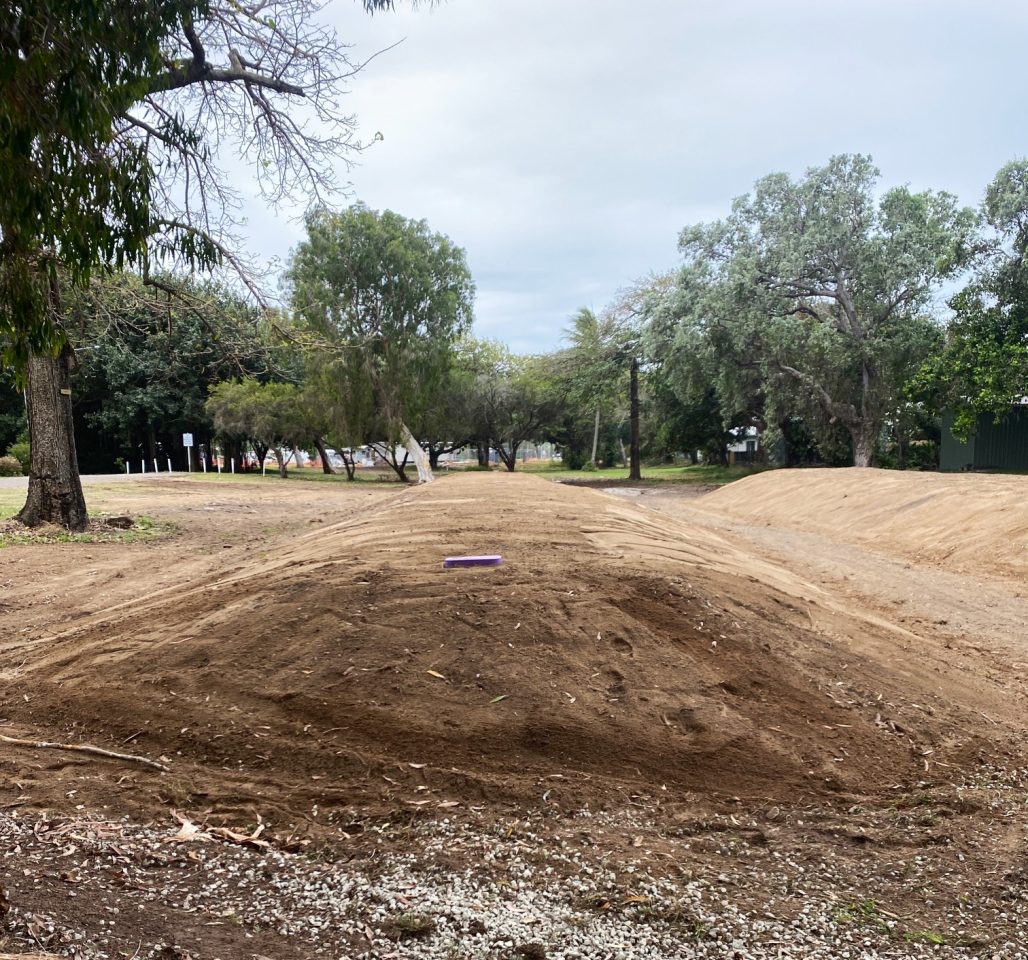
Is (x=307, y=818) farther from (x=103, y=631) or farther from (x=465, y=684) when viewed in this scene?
(x=103, y=631)

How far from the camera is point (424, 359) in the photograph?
29.6 meters

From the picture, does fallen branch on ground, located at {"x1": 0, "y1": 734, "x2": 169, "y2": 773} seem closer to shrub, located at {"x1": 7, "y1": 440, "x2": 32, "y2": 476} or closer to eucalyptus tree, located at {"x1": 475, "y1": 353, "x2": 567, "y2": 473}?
shrub, located at {"x1": 7, "y1": 440, "x2": 32, "y2": 476}

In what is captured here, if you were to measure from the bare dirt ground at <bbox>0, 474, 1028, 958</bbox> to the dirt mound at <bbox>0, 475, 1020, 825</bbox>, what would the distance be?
2 centimetres

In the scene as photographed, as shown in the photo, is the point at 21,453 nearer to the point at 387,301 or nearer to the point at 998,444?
the point at 387,301

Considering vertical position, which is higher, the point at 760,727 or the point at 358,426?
the point at 358,426

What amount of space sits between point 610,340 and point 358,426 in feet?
41.1

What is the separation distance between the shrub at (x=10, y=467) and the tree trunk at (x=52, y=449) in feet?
71.6

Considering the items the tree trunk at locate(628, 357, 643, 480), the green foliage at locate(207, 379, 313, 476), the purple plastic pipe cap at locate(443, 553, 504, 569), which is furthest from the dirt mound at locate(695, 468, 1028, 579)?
the green foliage at locate(207, 379, 313, 476)

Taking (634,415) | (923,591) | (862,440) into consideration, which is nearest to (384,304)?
(634,415)

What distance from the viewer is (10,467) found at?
30422mm

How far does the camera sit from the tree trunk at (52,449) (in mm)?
11547

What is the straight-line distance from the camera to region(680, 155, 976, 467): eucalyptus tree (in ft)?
76.0

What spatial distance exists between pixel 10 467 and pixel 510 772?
33032 mm

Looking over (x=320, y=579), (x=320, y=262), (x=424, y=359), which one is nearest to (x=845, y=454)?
(x=424, y=359)
